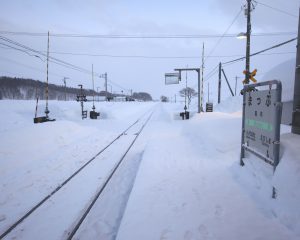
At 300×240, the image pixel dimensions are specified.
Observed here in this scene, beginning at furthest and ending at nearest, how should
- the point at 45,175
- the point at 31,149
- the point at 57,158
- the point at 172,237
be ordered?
the point at 31,149, the point at 57,158, the point at 45,175, the point at 172,237

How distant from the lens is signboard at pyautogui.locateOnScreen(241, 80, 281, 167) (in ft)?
14.7

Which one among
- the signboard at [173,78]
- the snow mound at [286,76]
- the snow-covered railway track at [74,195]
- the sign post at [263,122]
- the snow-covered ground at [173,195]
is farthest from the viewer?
the signboard at [173,78]

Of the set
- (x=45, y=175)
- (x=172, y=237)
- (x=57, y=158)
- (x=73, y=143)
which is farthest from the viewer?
(x=73, y=143)

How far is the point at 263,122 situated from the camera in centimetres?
505

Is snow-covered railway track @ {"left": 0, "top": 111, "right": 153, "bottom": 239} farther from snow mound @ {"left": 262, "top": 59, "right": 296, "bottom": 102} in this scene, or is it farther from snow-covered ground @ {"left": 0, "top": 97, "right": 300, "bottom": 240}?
snow mound @ {"left": 262, "top": 59, "right": 296, "bottom": 102}

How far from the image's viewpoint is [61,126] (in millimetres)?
14164

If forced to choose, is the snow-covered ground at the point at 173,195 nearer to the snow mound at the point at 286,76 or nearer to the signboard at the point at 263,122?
the signboard at the point at 263,122

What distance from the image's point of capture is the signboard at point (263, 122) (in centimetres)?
447

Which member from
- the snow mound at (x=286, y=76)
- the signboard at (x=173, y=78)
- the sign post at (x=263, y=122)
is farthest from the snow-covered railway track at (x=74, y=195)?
the signboard at (x=173, y=78)

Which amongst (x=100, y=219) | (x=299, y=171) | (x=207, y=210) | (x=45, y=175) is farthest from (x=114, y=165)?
(x=299, y=171)

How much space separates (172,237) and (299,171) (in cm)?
232

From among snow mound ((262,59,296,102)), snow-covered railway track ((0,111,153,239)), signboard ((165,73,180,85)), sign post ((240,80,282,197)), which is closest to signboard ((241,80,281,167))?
sign post ((240,80,282,197))

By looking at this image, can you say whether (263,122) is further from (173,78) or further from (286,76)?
(173,78)

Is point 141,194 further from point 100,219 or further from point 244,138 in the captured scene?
point 244,138
